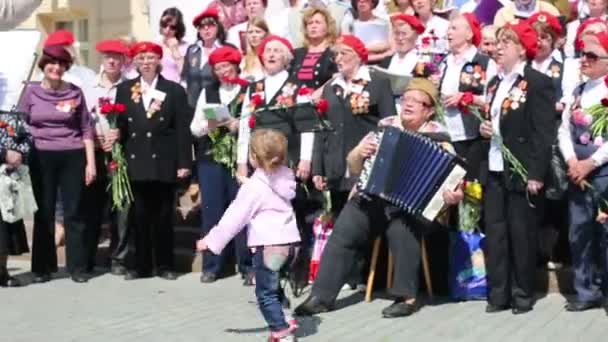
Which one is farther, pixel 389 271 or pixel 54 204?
pixel 54 204

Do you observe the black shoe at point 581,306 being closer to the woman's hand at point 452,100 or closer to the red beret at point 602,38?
the woman's hand at point 452,100

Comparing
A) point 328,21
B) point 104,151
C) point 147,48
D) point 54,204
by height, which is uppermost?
point 328,21

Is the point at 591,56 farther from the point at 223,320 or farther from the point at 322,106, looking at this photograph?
the point at 223,320

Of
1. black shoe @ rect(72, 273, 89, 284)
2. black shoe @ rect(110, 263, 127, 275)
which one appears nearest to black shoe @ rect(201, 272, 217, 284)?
black shoe @ rect(110, 263, 127, 275)

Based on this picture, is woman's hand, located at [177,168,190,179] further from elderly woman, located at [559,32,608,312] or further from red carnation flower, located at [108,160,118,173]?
elderly woman, located at [559,32,608,312]

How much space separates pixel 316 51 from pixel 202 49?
169 cm

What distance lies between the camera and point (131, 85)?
441 inches

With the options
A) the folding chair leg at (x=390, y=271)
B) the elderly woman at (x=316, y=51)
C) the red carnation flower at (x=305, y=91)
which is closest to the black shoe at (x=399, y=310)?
the folding chair leg at (x=390, y=271)

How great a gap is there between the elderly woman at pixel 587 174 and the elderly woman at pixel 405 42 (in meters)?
1.52

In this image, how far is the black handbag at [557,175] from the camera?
948 cm

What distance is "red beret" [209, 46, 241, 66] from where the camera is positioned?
10859mm

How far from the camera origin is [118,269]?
11539mm

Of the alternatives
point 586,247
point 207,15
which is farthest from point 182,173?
point 586,247

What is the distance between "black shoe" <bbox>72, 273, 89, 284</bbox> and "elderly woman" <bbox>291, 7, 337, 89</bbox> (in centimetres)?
247
